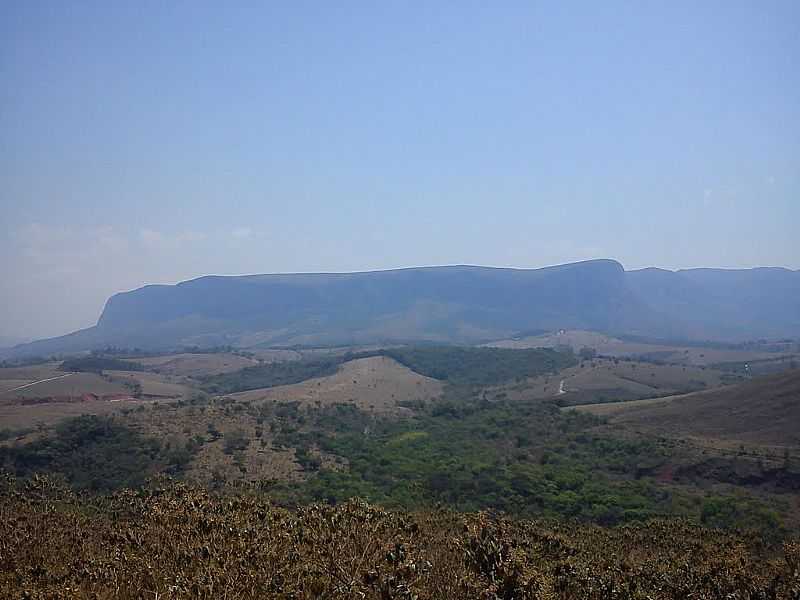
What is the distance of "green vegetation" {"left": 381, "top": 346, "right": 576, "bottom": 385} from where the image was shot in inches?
3140

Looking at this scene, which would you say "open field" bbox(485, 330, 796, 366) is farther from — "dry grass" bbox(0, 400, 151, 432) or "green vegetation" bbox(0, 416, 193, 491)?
"green vegetation" bbox(0, 416, 193, 491)

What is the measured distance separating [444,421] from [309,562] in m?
42.4

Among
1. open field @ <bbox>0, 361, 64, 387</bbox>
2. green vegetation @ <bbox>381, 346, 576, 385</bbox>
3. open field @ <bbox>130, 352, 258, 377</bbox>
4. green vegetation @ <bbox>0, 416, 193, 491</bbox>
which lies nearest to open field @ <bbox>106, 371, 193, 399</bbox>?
open field @ <bbox>0, 361, 64, 387</bbox>

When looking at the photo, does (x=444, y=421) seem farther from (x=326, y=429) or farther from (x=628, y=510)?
(x=628, y=510)

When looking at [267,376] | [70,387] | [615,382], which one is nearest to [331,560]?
[70,387]

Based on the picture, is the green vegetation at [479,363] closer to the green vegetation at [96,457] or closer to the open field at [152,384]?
the open field at [152,384]

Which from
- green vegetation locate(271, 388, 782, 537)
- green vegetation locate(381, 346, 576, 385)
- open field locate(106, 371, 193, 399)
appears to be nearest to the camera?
green vegetation locate(271, 388, 782, 537)

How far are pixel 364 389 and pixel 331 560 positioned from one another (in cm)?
5648

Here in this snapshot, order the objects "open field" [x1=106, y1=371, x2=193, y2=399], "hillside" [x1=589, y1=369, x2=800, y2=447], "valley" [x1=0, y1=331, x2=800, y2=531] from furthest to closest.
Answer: "open field" [x1=106, y1=371, x2=193, y2=399] < "hillside" [x1=589, y1=369, x2=800, y2=447] < "valley" [x1=0, y1=331, x2=800, y2=531]

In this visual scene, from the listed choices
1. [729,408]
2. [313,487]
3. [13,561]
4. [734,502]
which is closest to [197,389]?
[313,487]

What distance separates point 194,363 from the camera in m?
99.2

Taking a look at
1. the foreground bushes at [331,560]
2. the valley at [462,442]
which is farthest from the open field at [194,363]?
the foreground bushes at [331,560]

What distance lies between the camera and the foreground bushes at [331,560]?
727 centimetres

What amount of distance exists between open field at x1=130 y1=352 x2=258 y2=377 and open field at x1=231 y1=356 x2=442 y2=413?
85.3 ft
